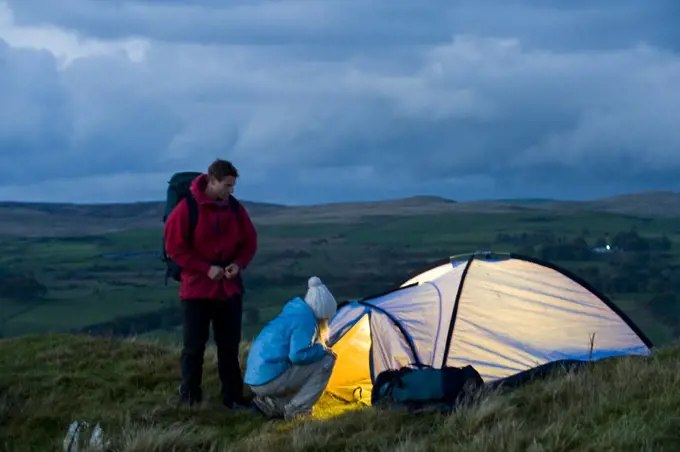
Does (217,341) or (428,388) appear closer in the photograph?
(428,388)

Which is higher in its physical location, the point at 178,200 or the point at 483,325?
the point at 178,200

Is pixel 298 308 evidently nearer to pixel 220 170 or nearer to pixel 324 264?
pixel 220 170

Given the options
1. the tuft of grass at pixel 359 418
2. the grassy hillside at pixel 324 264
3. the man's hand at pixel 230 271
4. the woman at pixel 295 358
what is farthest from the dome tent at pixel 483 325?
the man's hand at pixel 230 271

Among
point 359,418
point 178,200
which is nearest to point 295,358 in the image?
point 359,418

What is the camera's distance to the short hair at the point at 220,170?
746 cm

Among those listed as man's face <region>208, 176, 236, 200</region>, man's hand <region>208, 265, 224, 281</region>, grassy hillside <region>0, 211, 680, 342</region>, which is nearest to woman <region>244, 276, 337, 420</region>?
man's hand <region>208, 265, 224, 281</region>

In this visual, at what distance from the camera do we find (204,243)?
7645mm

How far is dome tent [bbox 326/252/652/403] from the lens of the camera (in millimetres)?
8445

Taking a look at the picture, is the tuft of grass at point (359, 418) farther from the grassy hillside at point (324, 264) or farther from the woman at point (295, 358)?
the grassy hillside at point (324, 264)

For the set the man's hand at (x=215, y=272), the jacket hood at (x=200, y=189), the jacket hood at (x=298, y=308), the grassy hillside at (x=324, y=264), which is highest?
the jacket hood at (x=200, y=189)

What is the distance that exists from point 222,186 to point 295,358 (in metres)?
1.66

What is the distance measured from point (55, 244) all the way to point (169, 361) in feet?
202

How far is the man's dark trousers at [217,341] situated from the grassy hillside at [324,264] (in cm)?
283

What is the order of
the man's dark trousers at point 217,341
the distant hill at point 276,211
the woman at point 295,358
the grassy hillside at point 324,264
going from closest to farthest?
the woman at point 295,358 → the man's dark trousers at point 217,341 → the grassy hillside at point 324,264 → the distant hill at point 276,211
